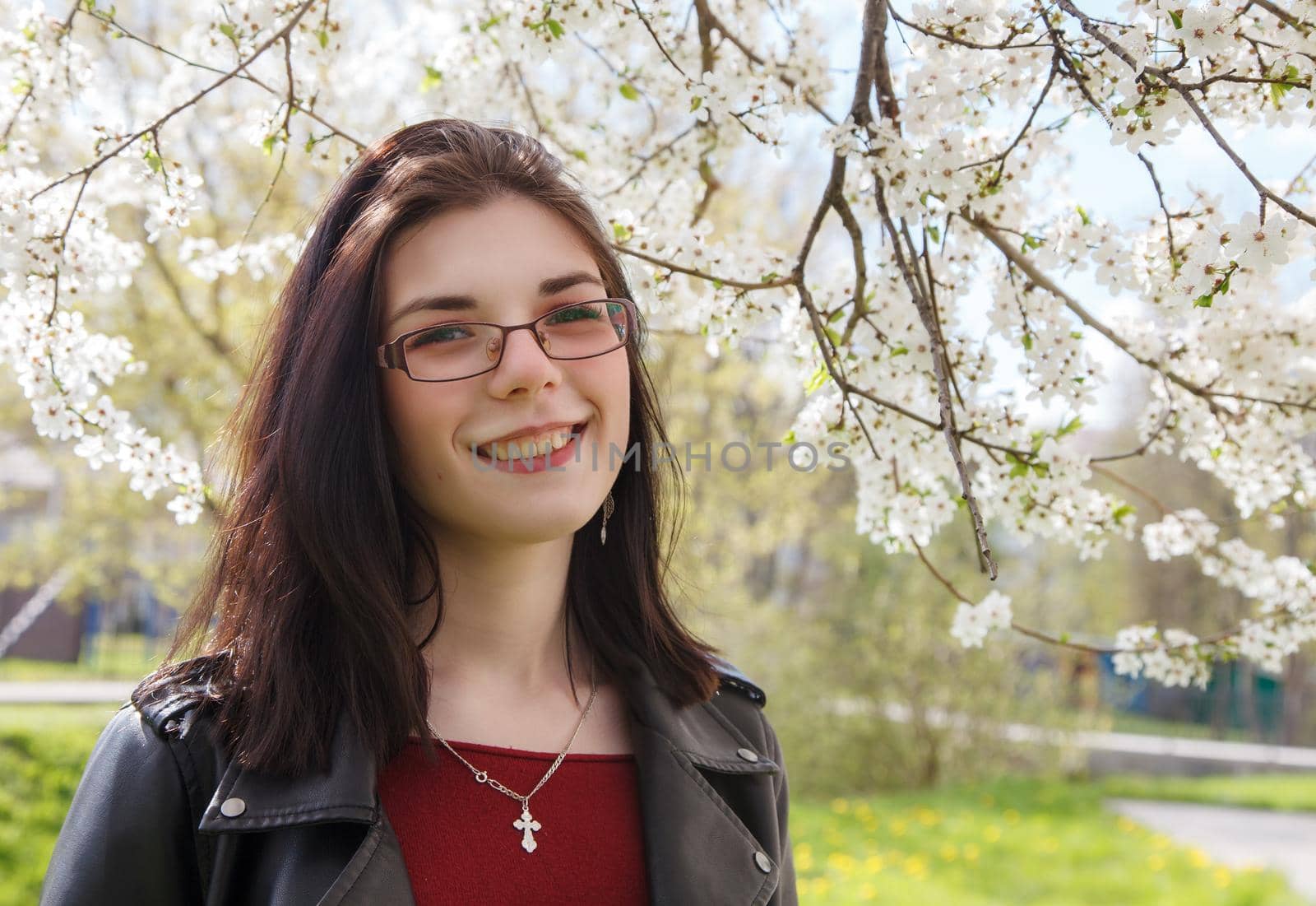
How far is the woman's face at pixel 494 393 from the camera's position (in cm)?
140

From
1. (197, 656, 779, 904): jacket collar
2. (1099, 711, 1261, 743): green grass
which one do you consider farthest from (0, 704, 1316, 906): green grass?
(1099, 711, 1261, 743): green grass

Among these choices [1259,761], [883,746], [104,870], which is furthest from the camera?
[1259,761]

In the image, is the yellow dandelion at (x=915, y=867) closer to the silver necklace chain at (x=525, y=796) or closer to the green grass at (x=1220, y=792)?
the green grass at (x=1220, y=792)

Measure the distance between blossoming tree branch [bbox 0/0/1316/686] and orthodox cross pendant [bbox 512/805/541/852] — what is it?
674 millimetres

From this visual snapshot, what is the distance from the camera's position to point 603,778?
156cm

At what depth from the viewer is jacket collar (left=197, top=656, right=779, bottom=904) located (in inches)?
50.2

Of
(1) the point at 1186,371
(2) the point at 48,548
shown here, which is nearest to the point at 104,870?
(1) the point at 1186,371

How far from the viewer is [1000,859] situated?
551cm

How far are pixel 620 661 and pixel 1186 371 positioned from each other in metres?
1.28

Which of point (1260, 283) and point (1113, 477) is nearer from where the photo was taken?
point (1113, 477)

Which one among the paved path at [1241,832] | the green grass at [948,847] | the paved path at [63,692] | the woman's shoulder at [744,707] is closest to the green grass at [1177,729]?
the paved path at [1241,832]

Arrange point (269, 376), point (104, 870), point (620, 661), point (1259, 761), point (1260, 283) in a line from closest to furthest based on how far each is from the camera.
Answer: point (104, 870), point (269, 376), point (620, 661), point (1260, 283), point (1259, 761)

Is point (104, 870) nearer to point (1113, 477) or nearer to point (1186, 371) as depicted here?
point (1113, 477)

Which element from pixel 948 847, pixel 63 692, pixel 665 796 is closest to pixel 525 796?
pixel 665 796
